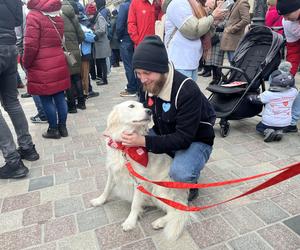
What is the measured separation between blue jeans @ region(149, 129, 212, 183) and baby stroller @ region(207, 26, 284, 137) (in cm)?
171

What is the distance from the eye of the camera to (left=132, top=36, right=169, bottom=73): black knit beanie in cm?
225

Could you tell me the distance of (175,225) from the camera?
2379mm

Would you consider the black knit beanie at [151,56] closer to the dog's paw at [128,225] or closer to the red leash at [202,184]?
the red leash at [202,184]

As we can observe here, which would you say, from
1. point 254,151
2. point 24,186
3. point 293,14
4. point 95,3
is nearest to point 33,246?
point 24,186

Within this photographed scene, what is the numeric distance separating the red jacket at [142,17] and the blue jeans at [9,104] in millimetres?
2868

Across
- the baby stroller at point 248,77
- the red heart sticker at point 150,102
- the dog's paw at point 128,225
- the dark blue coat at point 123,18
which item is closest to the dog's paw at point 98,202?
the dog's paw at point 128,225

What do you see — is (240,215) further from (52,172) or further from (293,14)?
(293,14)

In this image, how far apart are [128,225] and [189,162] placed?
0.76 metres

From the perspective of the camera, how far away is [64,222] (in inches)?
105

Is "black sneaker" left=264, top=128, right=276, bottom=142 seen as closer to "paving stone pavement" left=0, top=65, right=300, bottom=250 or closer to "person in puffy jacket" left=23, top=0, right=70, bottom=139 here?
"paving stone pavement" left=0, top=65, right=300, bottom=250

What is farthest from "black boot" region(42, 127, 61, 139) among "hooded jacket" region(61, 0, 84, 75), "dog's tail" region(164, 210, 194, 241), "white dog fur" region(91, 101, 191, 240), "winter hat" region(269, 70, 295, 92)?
"winter hat" region(269, 70, 295, 92)

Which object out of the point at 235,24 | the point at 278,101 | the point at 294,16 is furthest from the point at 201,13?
the point at 235,24

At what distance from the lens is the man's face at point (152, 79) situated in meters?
2.36

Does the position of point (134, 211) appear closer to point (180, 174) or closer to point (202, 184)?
point (180, 174)
